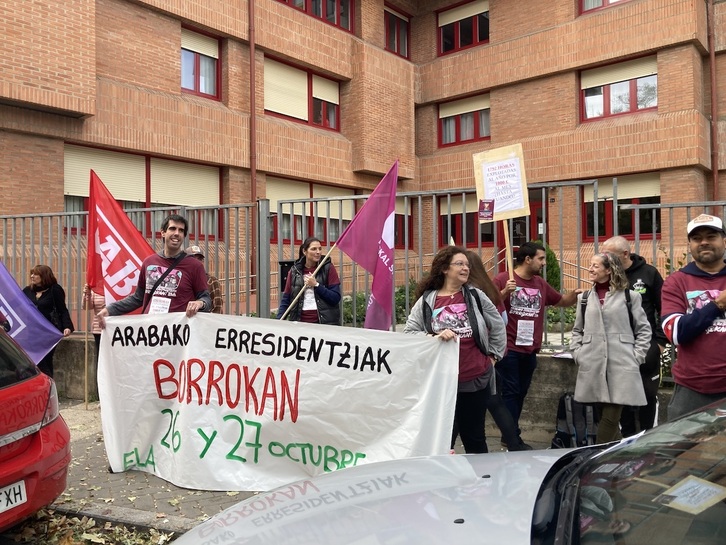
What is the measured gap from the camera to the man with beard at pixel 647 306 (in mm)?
5090

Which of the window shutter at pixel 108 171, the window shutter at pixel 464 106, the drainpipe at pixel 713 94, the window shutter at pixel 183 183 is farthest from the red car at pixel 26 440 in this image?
the window shutter at pixel 464 106

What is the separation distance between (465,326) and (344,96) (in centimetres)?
1696

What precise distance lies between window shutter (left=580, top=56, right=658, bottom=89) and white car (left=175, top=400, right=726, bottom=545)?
60.9ft

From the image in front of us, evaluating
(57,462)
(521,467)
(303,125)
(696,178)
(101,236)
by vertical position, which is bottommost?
(57,462)

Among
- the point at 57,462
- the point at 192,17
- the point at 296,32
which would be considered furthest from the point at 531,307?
the point at 296,32

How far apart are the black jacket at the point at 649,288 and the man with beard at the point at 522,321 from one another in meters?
0.49

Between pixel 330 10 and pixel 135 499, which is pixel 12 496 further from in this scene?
pixel 330 10

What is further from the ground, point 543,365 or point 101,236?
point 101,236

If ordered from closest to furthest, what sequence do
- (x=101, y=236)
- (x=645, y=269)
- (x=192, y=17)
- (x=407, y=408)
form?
(x=407, y=408), (x=645, y=269), (x=101, y=236), (x=192, y=17)

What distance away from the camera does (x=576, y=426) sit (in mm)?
5516

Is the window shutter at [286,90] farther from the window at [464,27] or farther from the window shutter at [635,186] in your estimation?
the window shutter at [635,186]

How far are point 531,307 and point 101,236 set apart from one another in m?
4.45

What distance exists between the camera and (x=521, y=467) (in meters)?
2.43

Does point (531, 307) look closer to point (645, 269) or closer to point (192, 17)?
point (645, 269)
